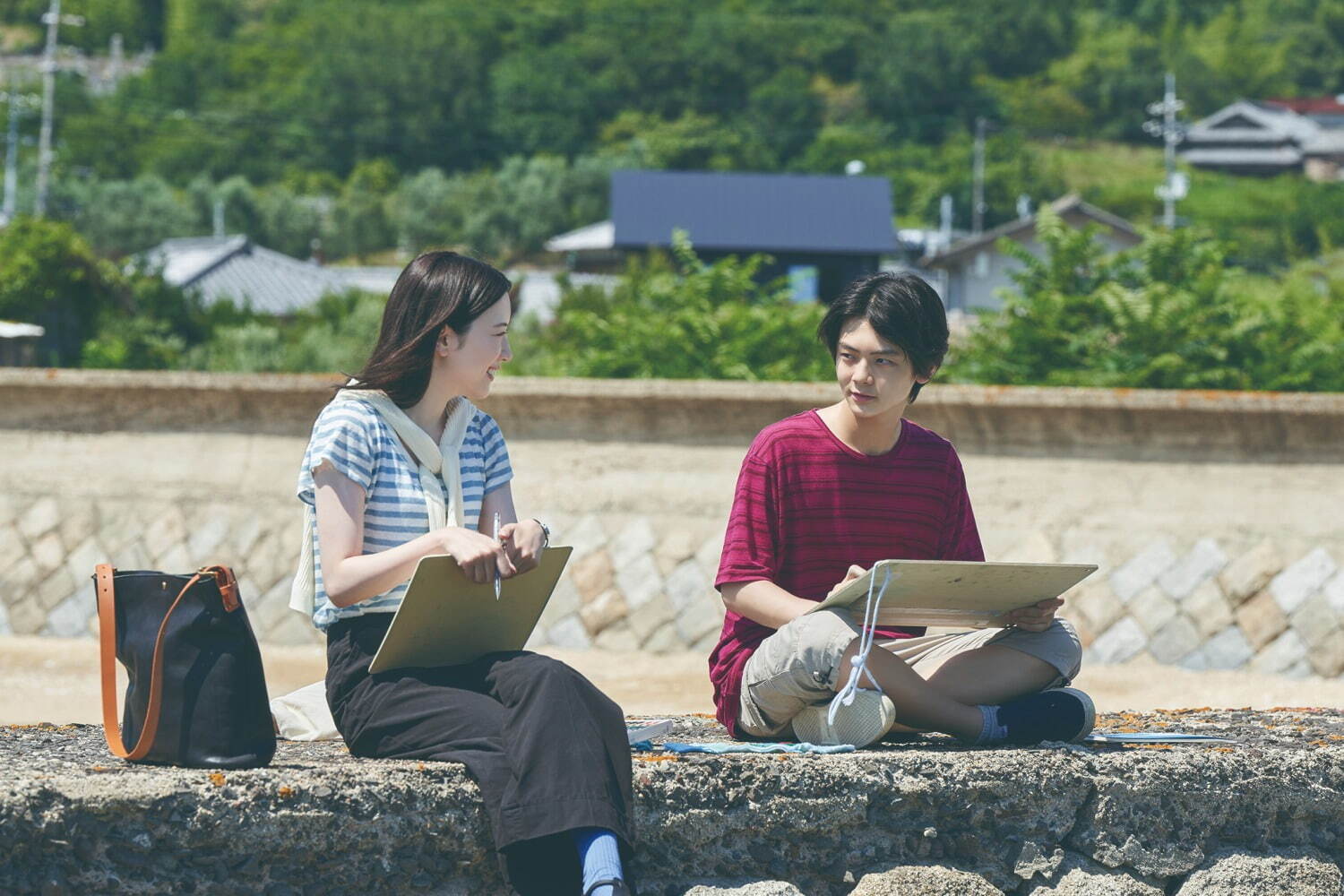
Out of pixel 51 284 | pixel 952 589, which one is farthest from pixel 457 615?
pixel 51 284

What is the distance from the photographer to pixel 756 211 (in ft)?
184

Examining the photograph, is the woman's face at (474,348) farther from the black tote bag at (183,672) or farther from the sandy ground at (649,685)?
the sandy ground at (649,685)

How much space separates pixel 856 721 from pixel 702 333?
770 cm

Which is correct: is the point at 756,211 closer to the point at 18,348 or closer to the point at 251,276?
the point at 251,276

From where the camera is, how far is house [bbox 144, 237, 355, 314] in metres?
50.1

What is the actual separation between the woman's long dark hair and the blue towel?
94 centimetres

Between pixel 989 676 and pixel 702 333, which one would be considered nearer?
pixel 989 676

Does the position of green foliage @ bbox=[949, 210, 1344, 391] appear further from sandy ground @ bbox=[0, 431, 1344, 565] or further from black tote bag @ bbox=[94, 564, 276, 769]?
black tote bag @ bbox=[94, 564, 276, 769]

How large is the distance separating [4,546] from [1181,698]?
594cm

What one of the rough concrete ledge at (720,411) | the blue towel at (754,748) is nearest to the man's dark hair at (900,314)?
the blue towel at (754,748)

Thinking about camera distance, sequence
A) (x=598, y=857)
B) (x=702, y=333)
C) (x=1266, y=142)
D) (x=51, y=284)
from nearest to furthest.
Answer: (x=598, y=857) < (x=702, y=333) < (x=51, y=284) < (x=1266, y=142)

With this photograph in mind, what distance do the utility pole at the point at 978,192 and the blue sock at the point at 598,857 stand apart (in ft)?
284

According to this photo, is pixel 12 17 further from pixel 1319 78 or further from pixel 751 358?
pixel 751 358

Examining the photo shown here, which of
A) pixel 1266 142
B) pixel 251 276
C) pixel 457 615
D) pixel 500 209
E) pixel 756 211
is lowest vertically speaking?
pixel 251 276
